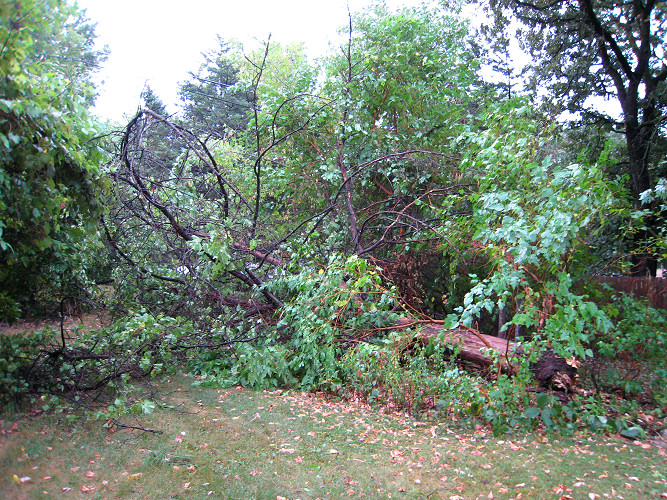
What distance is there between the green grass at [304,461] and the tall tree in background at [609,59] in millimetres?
8891

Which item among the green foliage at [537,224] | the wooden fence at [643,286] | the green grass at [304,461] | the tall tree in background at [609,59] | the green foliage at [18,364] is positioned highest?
the tall tree in background at [609,59]

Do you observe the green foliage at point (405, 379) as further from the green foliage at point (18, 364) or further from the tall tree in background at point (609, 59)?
the tall tree in background at point (609, 59)

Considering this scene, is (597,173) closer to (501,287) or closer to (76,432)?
(501,287)

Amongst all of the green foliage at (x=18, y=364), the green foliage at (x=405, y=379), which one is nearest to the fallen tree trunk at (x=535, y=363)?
the green foliage at (x=405, y=379)

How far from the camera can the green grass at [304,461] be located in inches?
121

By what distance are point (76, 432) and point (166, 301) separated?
3.50 m

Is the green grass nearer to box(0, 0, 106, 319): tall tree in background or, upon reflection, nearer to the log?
the log

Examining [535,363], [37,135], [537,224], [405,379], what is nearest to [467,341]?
[535,363]

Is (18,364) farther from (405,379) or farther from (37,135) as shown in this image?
(405,379)

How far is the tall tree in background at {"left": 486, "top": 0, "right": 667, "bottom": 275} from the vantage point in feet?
37.3

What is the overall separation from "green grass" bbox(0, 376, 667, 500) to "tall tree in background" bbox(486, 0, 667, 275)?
889 centimetres

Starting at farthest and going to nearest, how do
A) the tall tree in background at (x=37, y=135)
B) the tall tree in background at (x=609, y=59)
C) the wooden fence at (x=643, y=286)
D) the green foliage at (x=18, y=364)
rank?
the tall tree in background at (x=609, y=59), the wooden fence at (x=643, y=286), the green foliage at (x=18, y=364), the tall tree in background at (x=37, y=135)

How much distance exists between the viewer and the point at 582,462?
3.58 meters

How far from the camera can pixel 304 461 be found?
360cm
